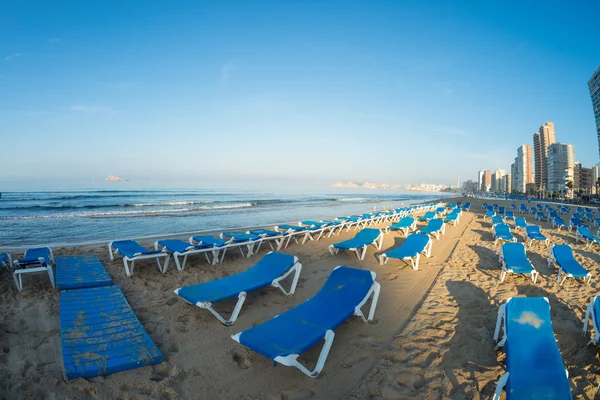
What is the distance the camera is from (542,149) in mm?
86625

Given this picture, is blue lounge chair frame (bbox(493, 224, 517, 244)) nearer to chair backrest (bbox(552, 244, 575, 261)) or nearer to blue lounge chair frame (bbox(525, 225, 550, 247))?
blue lounge chair frame (bbox(525, 225, 550, 247))

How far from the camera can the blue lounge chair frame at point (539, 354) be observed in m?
2.26

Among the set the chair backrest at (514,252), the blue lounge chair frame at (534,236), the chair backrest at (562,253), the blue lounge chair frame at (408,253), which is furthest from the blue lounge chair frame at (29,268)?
the blue lounge chair frame at (534,236)

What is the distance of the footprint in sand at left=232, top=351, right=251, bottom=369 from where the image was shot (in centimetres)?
304

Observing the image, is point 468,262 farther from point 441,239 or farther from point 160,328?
point 160,328

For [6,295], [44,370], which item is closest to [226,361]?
[44,370]

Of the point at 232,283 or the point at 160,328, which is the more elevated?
the point at 232,283

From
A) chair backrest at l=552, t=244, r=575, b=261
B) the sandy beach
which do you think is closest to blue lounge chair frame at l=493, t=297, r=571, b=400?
the sandy beach

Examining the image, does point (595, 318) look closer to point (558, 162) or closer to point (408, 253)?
point (408, 253)

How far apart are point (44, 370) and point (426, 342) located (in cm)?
398

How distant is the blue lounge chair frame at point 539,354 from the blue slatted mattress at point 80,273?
549 centimetres

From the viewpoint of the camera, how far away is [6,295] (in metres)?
4.54

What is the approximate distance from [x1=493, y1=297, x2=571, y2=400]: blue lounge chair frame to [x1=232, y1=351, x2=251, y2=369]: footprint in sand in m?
2.24

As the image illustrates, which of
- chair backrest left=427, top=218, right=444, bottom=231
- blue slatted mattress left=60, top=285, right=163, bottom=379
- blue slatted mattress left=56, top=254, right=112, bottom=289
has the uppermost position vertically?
chair backrest left=427, top=218, right=444, bottom=231
